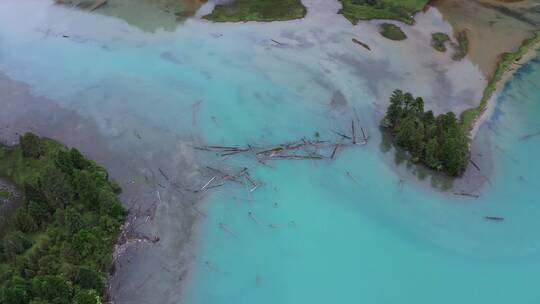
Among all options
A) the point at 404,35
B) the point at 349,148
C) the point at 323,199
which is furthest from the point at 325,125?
the point at 404,35

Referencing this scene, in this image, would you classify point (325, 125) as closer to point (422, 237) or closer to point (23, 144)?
point (422, 237)

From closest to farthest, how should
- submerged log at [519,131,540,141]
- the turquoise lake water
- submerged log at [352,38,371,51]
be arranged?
the turquoise lake water < submerged log at [519,131,540,141] < submerged log at [352,38,371,51]

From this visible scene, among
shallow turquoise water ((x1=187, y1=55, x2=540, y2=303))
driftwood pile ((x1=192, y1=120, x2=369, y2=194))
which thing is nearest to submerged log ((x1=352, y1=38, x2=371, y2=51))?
driftwood pile ((x1=192, y1=120, x2=369, y2=194))

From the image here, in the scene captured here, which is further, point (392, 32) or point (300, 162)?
point (392, 32)

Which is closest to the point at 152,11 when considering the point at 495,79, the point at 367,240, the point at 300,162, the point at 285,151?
the point at 285,151

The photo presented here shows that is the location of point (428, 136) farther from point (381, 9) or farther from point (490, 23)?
point (490, 23)

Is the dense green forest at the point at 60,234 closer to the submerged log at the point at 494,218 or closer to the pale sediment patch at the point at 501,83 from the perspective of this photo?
the submerged log at the point at 494,218

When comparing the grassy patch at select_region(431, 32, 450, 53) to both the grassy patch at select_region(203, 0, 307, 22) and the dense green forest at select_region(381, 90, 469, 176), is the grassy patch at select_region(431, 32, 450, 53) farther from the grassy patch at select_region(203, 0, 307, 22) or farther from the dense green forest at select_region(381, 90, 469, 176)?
the grassy patch at select_region(203, 0, 307, 22)

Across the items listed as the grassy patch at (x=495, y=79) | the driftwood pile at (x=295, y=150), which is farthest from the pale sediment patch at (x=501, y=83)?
the driftwood pile at (x=295, y=150)
